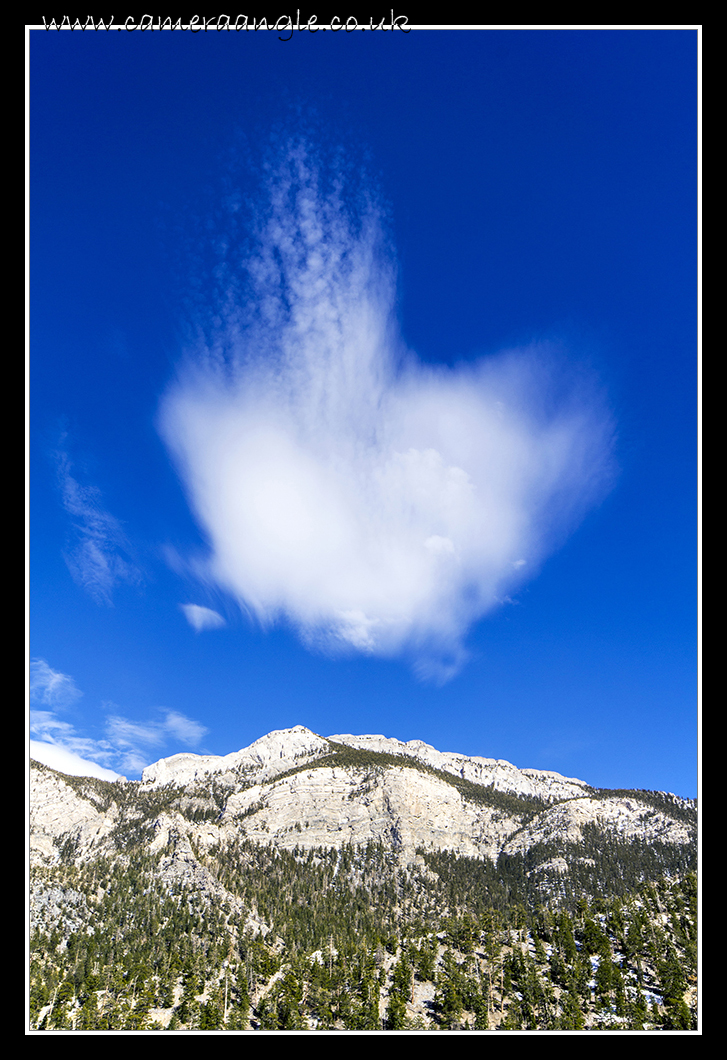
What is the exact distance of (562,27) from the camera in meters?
25.1

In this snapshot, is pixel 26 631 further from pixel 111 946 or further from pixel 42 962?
pixel 111 946

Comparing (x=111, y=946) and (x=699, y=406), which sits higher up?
(x=699, y=406)

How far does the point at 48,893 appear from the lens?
409 feet

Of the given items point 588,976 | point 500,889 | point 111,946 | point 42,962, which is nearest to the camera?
point 588,976

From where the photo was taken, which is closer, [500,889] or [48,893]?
[48,893]
